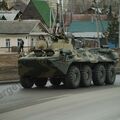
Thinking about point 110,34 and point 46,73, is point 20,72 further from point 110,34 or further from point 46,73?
point 110,34

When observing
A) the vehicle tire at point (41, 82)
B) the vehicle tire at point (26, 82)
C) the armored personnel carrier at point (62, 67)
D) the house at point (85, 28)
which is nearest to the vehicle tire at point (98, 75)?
the armored personnel carrier at point (62, 67)

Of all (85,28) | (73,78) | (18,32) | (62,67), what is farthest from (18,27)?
(62,67)

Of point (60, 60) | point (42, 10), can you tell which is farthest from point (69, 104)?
point (42, 10)

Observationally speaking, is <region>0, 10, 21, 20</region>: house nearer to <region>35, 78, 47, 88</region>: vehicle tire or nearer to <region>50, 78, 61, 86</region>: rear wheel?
<region>50, 78, 61, 86</region>: rear wheel

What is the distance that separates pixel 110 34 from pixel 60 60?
238ft

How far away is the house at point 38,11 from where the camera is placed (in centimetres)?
10085

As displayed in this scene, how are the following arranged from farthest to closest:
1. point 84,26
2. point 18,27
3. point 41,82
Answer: point 84,26 < point 18,27 < point 41,82

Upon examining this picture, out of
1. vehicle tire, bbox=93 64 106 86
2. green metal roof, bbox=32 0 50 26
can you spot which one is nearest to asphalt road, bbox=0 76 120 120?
vehicle tire, bbox=93 64 106 86

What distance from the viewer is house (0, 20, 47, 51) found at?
83.9 metres

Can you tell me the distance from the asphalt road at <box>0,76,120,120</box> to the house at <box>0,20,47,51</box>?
6177 cm

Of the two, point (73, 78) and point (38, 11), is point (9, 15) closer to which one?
point (38, 11)

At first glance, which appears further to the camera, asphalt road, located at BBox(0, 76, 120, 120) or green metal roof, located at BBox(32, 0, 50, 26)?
green metal roof, located at BBox(32, 0, 50, 26)

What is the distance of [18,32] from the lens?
84188 mm

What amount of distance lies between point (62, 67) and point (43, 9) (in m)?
82.9
